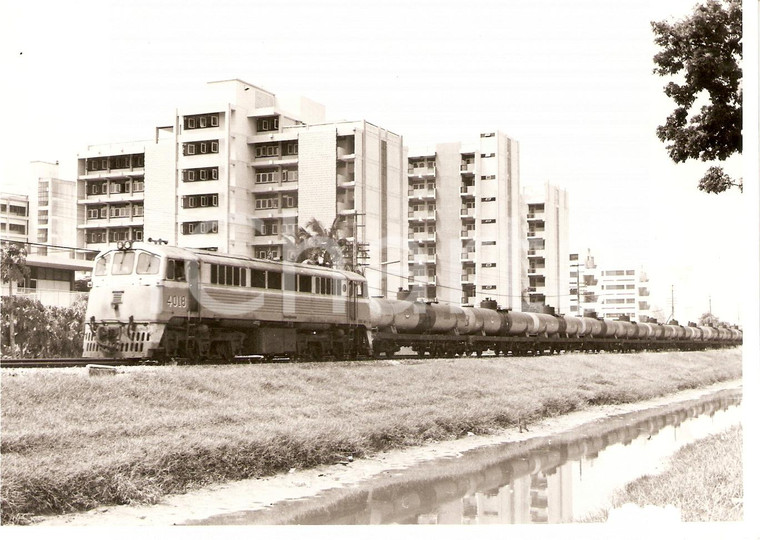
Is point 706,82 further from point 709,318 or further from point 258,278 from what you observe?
point 709,318

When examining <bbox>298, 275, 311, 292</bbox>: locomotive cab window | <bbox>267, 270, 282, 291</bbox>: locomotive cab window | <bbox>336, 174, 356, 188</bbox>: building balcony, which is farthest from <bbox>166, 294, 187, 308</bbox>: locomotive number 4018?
<bbox>336, 174, 356, 188</bbox>: building balcony

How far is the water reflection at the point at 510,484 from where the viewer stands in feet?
29.4

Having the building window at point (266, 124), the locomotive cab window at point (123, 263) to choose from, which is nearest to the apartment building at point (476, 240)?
the building window at point (266, 124)

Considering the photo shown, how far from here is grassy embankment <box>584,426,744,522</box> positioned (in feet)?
26.0

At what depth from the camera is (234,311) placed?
57.0 feet

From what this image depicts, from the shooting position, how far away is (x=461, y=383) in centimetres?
1866

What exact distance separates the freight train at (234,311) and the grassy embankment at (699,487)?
8.98 meters

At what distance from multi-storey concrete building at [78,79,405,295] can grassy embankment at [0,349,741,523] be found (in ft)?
15.7

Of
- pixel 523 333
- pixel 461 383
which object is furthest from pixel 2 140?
pixel 523 333

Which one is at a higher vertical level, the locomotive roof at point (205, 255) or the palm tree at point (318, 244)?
the palm tree at point (318, 244)

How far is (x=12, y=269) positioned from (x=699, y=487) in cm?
2141

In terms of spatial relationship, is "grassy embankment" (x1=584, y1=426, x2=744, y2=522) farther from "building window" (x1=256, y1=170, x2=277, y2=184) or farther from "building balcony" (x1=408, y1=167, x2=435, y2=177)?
"building balcony" (x1=408, y1=167, x2=435, y2=177)

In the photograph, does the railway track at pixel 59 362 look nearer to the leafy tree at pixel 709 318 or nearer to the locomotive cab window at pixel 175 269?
the locomotive cab window at pixel 175 269

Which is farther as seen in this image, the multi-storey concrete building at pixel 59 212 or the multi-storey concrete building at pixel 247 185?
the multi-storey concrete building at pixel 59 212
